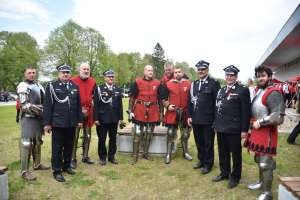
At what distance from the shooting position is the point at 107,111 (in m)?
6.27

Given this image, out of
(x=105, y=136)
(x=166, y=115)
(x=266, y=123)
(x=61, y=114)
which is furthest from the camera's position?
(x=166, y=115)

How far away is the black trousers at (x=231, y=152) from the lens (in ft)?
16.4

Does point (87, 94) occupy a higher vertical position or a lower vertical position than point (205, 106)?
higher

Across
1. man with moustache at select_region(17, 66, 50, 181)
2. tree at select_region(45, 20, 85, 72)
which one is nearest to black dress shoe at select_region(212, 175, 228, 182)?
man with moustache at select_region(17, 66, 50, 181)

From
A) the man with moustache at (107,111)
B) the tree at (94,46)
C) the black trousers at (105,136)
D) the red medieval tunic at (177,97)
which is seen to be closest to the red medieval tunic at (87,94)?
the man with moustache at (107,111)

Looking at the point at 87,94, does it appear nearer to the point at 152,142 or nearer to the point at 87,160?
the point at 87,160

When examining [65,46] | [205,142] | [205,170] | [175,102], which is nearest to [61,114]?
[175,102]

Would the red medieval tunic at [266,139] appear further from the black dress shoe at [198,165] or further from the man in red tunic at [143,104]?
the man in red tunic at [143,104]

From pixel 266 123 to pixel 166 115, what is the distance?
2.71 m

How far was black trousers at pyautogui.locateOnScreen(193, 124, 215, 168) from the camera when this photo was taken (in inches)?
231

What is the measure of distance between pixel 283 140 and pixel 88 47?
3406 cm

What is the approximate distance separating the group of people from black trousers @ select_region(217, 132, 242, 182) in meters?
0.02

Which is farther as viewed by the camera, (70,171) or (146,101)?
(146,101)

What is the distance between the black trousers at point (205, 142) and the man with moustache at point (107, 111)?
1.68m
